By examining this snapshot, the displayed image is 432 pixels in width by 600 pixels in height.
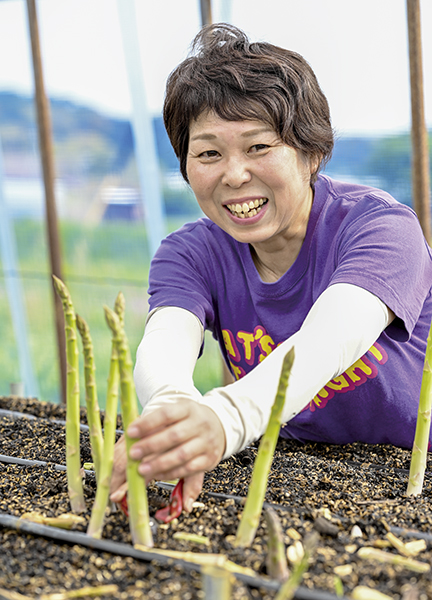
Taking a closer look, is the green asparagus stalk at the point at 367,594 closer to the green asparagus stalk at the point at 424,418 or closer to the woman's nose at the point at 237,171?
the green asparagus stalk at the point at 424,418

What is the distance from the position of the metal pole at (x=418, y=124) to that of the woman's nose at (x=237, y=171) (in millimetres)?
951

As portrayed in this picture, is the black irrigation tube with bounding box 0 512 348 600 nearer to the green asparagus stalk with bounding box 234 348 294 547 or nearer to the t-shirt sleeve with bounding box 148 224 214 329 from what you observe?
the green asparagus stalk with bounding box 234 348 294 547

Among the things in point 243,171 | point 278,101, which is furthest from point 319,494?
point 278,101

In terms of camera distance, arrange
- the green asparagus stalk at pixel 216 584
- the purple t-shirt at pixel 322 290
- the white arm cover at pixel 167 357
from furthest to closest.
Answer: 1. the purple t-shirt at pixel 322 290
2. the white arm cover at pixel 167 357
3. the green asparagus stalk at pixel 216 584

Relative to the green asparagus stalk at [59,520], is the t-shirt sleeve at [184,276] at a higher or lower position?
higher

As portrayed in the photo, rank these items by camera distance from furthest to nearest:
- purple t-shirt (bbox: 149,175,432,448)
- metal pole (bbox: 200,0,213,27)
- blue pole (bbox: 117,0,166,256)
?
blue pole (bbox: 117,0,166,256)
metal pole (bbox: 200,0,213,27)
purple t-shirt (bbox: 149,175,432,448)

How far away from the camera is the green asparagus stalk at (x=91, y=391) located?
75 cm

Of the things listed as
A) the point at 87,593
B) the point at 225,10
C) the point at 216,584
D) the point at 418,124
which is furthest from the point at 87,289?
the point at 216,584

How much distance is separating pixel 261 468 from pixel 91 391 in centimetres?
24

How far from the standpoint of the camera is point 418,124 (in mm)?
1770

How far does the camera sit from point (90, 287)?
279 centimetres

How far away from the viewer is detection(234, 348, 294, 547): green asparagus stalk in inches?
25.6

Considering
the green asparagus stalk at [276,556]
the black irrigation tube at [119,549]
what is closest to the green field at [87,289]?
the black irrigation tube at [119,549]

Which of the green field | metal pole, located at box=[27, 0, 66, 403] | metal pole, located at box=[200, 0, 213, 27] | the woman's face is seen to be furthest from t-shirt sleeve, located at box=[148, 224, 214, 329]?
the green field
